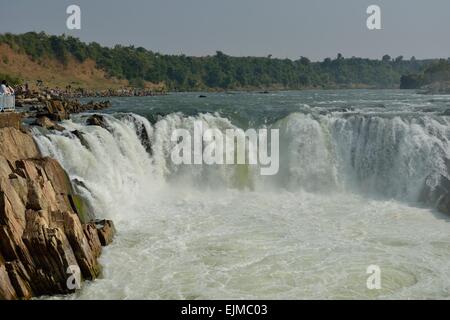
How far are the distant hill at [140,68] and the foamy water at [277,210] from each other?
4158 cm

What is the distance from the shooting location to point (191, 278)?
10.6m

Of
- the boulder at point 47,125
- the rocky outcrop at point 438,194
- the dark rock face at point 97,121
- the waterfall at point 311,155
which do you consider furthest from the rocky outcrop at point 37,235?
the rocky outcrop at point 438,194

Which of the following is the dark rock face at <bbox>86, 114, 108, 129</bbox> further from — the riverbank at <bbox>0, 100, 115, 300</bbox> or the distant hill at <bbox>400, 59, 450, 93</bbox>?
the distant hill at <bbox>400, 59, 450, 93</bbox>

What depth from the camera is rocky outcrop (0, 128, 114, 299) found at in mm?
9656

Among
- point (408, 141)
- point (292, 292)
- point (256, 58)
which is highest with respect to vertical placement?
point (256, 58)

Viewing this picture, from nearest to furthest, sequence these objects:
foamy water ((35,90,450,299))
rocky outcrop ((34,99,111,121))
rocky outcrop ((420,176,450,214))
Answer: foamy water ((35,90,450,299)) → rocky outcrop ((420,176,450,214)) → rocky outcrop ((34,99,111,121))

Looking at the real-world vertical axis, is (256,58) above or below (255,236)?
above

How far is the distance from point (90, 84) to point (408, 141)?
57212 mm

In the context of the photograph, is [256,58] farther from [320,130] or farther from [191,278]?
[191,278]

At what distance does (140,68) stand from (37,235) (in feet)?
231

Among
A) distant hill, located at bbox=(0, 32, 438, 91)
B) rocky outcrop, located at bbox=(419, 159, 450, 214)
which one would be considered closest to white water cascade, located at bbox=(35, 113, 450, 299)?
rocky outcrop, located at bbox=(419, 159, 450, 214)

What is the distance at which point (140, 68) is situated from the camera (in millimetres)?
78125

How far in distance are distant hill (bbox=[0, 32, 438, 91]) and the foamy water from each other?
41582 millimetres

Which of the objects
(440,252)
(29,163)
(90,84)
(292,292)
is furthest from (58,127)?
(90,84)
